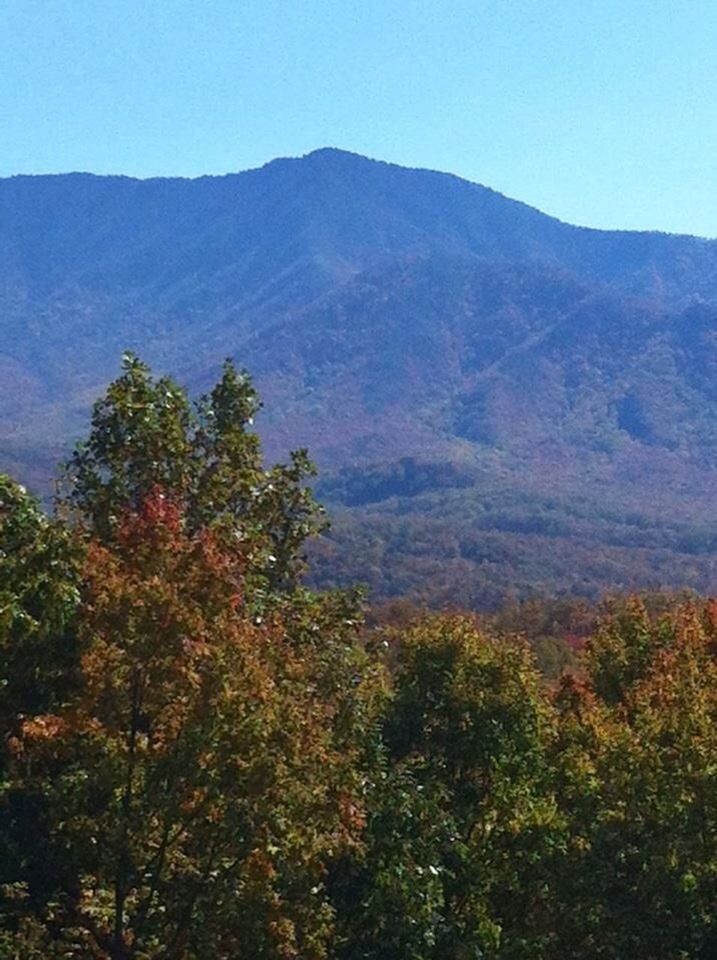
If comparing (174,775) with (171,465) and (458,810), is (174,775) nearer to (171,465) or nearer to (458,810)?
(458,810)

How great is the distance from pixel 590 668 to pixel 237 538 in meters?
8.75

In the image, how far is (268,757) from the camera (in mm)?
9664

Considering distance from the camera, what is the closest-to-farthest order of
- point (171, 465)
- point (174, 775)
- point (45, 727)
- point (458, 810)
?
point (174, 775)
point (45, 727)
point (458, 810)
point (171, 465)

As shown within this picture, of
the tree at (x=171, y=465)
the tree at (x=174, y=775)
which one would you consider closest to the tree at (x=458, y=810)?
the tree at (x=174, y=775)

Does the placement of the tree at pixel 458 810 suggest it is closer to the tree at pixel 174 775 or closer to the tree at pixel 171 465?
the tree at pixel 174 775

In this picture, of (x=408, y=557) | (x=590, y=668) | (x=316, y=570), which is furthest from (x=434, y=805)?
(x=408, y=557)

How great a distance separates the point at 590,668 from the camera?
19500 millimetres

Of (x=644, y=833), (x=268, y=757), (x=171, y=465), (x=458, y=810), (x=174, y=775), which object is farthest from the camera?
(x=171, y=465)

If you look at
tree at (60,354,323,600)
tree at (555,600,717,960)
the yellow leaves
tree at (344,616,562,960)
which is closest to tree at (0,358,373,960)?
the yellow leaves

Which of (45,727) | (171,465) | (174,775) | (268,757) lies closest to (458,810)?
(268,757)

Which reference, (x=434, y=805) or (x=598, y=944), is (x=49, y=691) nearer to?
(x=434, y=805)

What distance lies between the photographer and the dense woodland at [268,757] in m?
9.92

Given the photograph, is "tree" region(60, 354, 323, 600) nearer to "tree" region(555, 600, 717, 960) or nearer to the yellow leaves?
the yellow leaves

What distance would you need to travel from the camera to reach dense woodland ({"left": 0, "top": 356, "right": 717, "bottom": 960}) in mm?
9922
